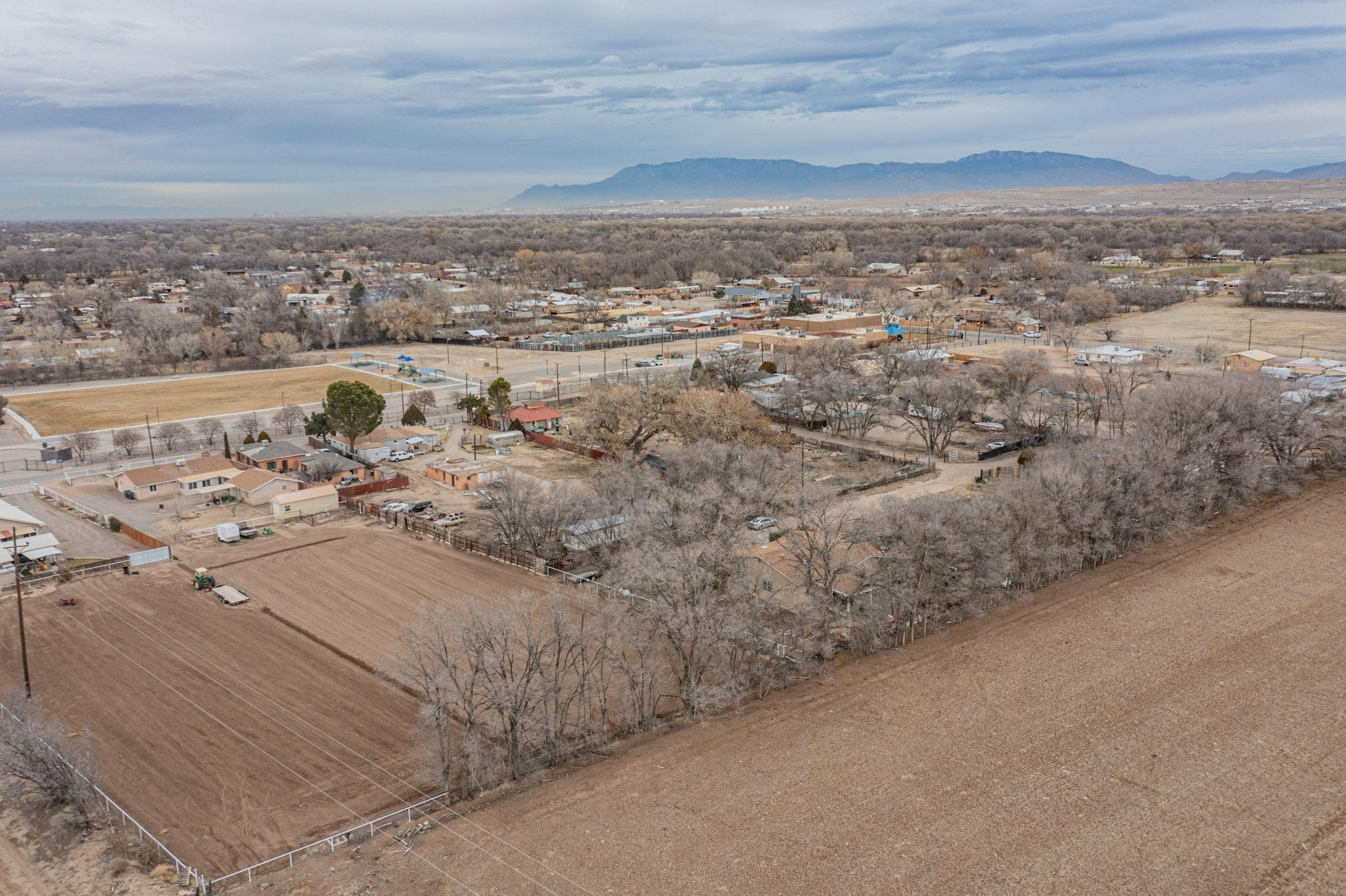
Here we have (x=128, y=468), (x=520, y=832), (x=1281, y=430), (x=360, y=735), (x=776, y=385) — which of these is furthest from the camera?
(x=776, y=385)

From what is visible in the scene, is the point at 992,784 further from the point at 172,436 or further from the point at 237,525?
the point at 172,436

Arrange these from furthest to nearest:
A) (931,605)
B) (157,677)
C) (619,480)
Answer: (619,480) < (931,605) < (157,677)

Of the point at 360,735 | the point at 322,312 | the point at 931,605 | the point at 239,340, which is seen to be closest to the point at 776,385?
the point at 931,605

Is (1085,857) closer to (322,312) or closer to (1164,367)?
(1164,367)

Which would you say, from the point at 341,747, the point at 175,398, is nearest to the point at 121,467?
the point at 175,398

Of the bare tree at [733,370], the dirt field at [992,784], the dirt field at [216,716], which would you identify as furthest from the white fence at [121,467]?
the dirt field at [992,784]

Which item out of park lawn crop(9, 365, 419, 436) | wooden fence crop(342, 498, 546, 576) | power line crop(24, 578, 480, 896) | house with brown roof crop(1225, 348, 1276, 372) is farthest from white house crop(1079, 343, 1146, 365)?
power line crop(24, 578, 480, 896)
